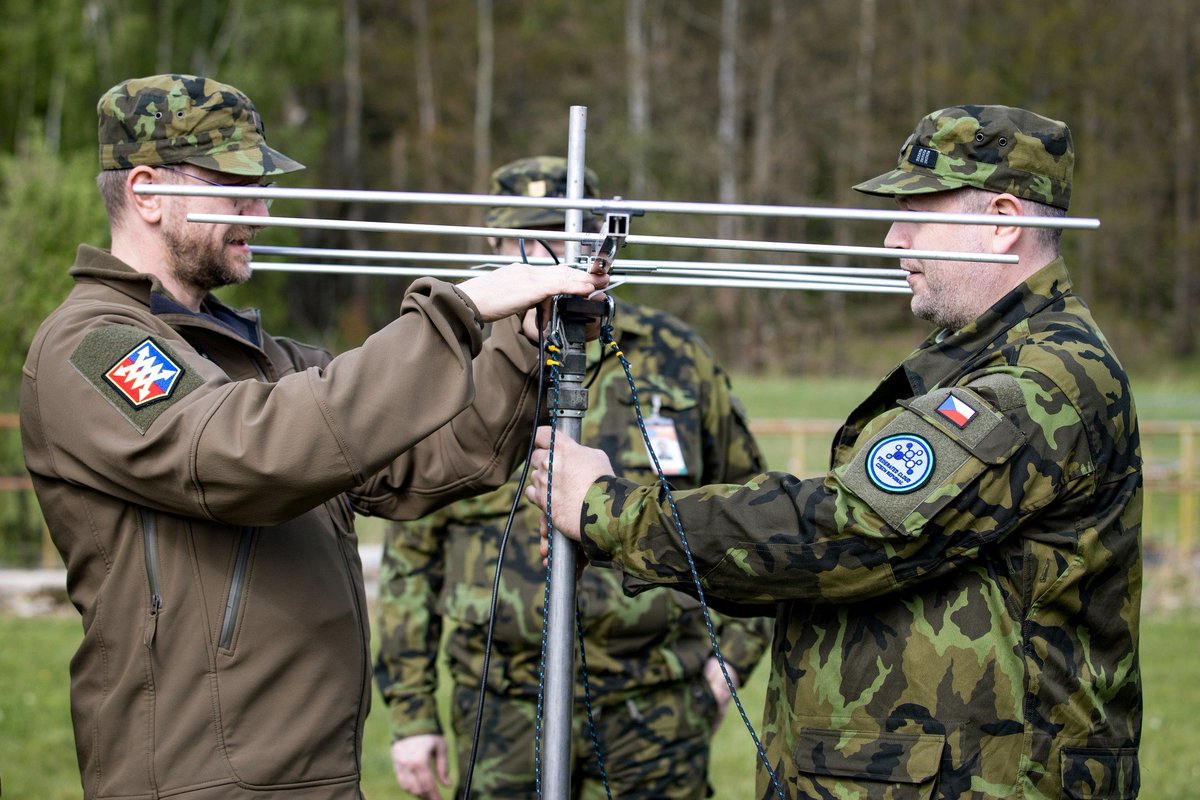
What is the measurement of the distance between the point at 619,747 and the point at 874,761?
1.43 metres

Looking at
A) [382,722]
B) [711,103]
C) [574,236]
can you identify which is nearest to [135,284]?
[574,236]

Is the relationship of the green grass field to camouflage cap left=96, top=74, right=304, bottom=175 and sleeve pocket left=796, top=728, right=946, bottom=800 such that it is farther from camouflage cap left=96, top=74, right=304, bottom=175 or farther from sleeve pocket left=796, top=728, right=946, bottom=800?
camouflage cap left=96, top=74, right=304, bottom=175

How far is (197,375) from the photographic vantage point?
8.09 feet

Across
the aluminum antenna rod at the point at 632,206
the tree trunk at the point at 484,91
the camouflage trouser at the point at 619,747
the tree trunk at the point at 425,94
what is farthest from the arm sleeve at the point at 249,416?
the tree trunk at the point at 425,94

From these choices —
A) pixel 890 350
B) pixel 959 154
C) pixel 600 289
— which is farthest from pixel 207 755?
Result: pixel 890 350

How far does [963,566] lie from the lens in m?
2.50

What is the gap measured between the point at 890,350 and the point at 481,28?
12203mm

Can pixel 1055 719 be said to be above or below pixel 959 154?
below

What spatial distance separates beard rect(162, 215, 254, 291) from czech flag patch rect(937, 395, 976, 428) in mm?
1552

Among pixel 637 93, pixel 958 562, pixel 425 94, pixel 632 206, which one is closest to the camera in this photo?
pixel 632 206

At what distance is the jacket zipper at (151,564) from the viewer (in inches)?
99.0

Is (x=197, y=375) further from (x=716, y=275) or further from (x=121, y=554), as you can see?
(x=716, y=275)

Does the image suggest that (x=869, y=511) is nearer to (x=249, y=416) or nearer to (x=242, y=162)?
(x=249, y=416)

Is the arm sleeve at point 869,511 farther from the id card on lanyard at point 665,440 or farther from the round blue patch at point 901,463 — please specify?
the id card on lanyard at point 665,440
